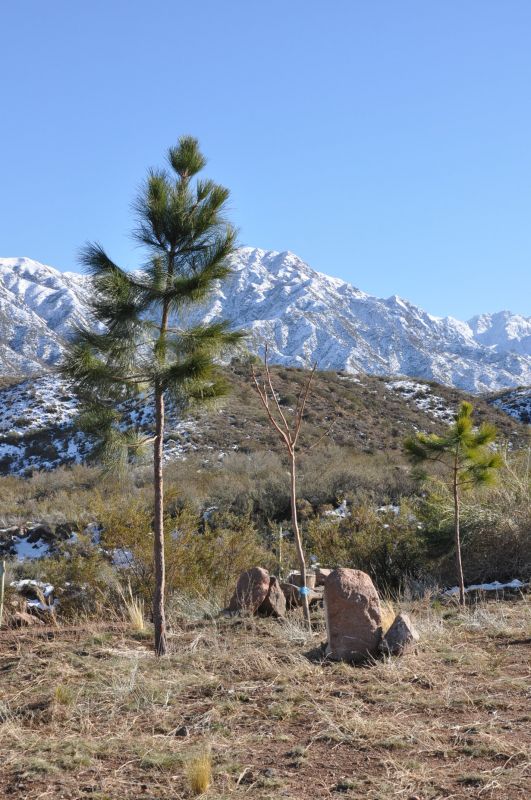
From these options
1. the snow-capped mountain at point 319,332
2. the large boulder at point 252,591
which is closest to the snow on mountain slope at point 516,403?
the large boulder at point 252,591

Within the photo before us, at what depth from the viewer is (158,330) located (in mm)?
7637

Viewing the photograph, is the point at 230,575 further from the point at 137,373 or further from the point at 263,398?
the point at 137,373

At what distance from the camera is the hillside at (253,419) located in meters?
29.9

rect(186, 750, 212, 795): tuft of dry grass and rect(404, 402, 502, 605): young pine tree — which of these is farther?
rect(404, 402, 502, 605): young pine tree

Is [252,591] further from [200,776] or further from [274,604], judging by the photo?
[200,776]

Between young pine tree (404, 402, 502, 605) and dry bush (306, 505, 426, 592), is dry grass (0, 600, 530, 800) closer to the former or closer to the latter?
young pine tree (404, 402, 502, 605)

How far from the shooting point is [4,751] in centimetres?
477

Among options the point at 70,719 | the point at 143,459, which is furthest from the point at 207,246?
the point at 70,719

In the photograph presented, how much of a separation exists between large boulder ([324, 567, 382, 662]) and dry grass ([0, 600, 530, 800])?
0.73ft

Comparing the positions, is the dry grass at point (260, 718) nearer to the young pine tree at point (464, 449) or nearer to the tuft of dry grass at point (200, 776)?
the tuft of dry grass at point (200, 776)

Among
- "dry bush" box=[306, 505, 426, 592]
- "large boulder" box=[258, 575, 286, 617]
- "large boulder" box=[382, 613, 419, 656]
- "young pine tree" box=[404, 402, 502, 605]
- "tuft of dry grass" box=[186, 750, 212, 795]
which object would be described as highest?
"young pine tree" box=[404, 402, 502, 605]

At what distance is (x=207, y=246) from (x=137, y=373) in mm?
1504

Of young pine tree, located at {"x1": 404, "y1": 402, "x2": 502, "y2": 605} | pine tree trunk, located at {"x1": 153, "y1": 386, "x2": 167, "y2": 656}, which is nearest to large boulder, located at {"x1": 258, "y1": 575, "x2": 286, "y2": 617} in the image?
pine tree trunk, located at {"x1": 153, "y1": 386, "x2": 167, "y2": 656}

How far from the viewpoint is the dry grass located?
427 centimetres
